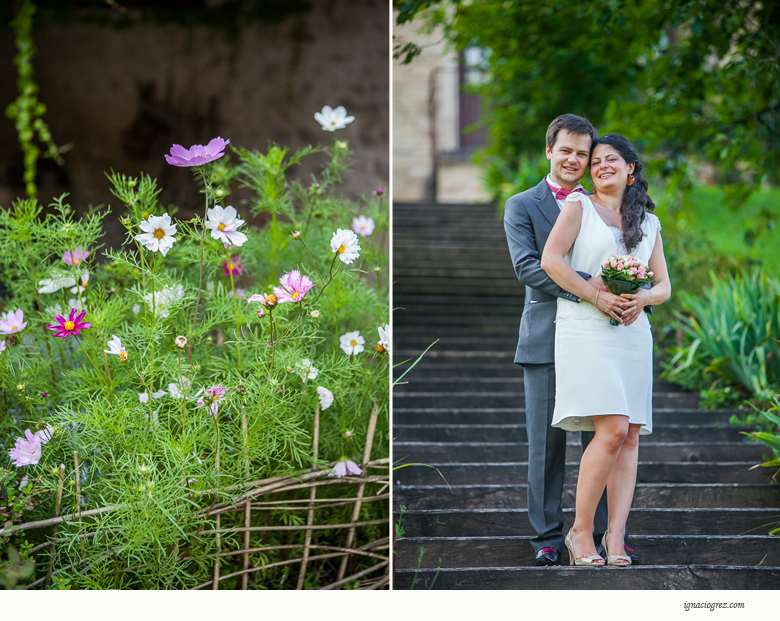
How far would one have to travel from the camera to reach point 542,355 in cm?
190

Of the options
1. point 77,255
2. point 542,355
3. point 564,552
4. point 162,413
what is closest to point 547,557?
point 564,552

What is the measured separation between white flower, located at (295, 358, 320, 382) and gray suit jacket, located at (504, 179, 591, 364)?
59 centimetres

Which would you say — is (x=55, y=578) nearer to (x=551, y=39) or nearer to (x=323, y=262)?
(x=323, y=262)

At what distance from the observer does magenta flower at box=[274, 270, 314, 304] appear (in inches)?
68.7

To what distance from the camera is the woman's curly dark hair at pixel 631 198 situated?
71.1 inches

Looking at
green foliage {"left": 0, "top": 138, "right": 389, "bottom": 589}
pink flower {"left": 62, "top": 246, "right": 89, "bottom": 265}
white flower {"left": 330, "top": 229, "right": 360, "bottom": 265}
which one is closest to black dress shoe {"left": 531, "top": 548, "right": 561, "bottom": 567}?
green foliage {"left": 0, "top": 138, "right": 389, "bottom": 589}

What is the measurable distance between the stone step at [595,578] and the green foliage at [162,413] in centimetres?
22

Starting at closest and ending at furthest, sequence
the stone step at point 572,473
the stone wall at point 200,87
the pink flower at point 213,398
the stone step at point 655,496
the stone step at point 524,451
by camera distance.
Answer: the pink flower at point 213,398
the stone step at point 655,496
the stone step at point 572,473
the stone step at point 524,451
the stone wall at point 200,87

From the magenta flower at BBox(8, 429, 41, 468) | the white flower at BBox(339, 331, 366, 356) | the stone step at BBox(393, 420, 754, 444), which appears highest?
the white flower at BBox(339, 331, 366, 356)

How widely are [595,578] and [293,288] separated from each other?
1152 mm

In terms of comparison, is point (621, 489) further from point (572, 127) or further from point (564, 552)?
point (572, 127)

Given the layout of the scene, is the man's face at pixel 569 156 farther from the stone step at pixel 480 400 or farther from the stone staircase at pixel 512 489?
the stone step at pixel 480 400

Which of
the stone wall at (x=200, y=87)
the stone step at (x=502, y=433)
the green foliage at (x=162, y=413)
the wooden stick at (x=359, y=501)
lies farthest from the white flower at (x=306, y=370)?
the stone wall at (x=200, y=87)
